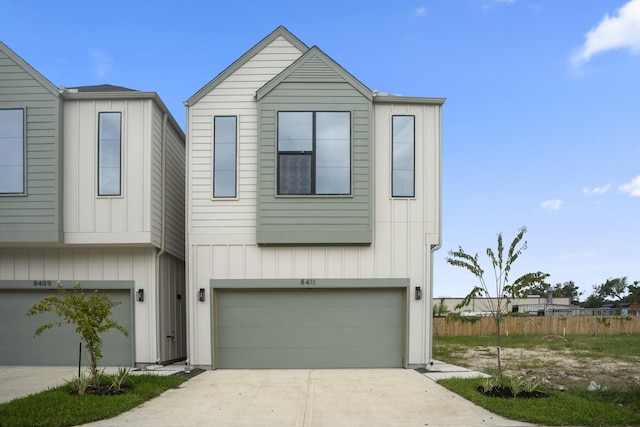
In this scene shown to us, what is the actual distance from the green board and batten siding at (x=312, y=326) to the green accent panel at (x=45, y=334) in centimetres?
219

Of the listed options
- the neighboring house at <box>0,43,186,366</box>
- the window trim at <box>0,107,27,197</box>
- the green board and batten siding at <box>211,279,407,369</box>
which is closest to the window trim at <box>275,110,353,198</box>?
the green board and batten siding at <box>211,279,407,369</box>

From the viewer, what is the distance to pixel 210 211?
1129 cm

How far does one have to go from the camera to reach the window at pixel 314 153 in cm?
1116

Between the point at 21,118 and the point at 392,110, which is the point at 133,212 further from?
the point at 392,110

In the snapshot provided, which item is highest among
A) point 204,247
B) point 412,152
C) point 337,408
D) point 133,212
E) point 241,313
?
point 412,152

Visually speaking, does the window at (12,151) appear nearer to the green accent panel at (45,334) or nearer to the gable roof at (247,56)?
the green accent panel at (45,334)

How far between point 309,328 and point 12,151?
303 inches

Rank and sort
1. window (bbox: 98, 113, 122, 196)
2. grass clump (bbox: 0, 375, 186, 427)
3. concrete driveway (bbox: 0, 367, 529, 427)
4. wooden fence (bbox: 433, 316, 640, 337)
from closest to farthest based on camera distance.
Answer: grass clump (bbox: 0, 375, 186, 427) → concrete driveway (bbox: 0, 367, 529, 427) → window (bbox: 98, 113, 122, 196) → wooden fence (bbox: 433, 316, 640, 337)

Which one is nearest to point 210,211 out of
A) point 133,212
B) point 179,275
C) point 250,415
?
point 133,212

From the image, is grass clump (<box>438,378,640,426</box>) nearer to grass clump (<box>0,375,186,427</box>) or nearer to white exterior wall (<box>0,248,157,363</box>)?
grass clump (<box>0,375,186,427</box>)

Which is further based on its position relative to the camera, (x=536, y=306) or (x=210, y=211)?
(x=536, y=306)

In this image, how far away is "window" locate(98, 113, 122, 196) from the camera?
11.1 metres

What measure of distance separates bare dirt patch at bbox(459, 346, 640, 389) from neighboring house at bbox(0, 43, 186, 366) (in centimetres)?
814

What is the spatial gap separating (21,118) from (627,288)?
6605cm
